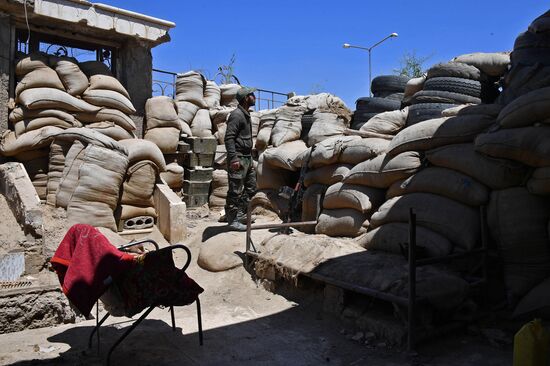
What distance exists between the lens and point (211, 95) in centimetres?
1077

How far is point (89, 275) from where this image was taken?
272 centimetres

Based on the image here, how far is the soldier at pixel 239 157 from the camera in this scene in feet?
19.4

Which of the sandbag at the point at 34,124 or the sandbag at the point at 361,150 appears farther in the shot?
the sandbag at the point at 34,124

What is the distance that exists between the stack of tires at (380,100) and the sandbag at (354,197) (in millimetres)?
2282

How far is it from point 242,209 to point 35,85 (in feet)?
11.8

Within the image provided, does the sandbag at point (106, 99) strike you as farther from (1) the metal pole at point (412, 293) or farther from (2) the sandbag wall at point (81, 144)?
(1) the metal pole at point (412, 293)

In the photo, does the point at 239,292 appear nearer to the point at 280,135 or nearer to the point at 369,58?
the point at 280,135

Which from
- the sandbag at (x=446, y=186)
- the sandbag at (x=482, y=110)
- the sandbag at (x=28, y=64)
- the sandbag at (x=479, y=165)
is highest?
the sandbag at (x=28, y=64)

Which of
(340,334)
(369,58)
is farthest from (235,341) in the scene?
(369,58)

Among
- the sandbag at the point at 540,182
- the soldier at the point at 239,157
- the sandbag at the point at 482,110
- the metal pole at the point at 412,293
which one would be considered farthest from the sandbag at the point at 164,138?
the sandbag at the point at 540,182

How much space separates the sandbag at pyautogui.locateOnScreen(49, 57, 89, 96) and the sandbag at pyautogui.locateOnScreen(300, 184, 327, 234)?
154 inches

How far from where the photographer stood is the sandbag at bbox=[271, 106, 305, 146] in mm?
7426

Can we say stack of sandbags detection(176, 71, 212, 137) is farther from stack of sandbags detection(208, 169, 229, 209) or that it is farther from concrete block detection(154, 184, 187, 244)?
concrete block detection(154, 184, 187, 244)

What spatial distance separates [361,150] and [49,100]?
14.7 ft
